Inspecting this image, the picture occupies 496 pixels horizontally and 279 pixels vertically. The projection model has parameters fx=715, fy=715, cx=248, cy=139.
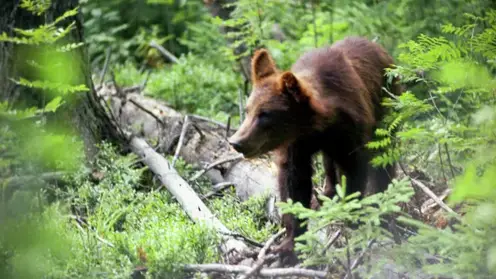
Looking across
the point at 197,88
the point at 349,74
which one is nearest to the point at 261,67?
the point at 349,74

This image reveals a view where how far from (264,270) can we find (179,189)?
7.62ft

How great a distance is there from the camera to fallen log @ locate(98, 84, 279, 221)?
6891mm

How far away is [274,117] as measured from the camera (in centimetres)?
549

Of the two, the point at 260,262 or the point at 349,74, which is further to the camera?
the point at 349,74

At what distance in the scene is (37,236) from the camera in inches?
143

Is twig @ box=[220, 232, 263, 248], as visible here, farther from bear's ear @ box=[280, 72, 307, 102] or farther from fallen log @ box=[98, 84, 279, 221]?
bear's ear @ box=[280, 72, 307, 102]

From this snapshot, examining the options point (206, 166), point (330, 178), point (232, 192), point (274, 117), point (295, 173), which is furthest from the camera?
point (206, 166)

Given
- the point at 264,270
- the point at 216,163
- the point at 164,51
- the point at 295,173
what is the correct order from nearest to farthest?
1. the point at 264,270
2. the point at 295,173
3. the point at 216,163
4. the point at 164,51

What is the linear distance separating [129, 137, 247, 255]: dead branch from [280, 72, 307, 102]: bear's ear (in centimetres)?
117

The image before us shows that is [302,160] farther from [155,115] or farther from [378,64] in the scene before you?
[155,115]

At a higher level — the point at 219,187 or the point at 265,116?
the point at 265,116

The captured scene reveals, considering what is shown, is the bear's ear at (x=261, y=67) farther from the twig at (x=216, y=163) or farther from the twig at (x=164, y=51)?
the twig at (x=164, y=51)

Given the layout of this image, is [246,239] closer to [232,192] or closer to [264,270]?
[264,270]

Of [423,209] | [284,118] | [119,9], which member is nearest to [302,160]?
[284,118]
